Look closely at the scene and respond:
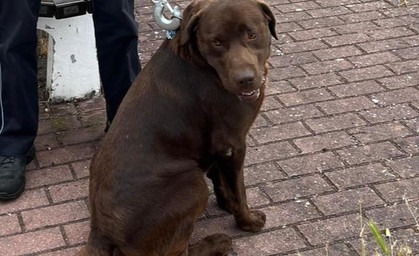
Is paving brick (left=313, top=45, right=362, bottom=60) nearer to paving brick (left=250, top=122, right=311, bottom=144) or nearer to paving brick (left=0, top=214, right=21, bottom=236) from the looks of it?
paving brick (left=250, top=122, right=311, bottom=144)

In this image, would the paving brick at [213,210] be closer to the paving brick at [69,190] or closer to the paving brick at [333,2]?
the paving brick at [69,190]

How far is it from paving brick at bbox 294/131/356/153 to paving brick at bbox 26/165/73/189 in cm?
132

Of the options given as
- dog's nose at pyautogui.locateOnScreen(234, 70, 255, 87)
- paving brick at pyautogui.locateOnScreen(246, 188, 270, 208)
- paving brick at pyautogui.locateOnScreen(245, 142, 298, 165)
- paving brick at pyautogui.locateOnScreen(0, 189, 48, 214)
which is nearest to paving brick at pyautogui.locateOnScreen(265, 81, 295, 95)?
paving brick at pyautogui.locateOnScreen(245, 142, 298, 165)

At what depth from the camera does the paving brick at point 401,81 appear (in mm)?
5438

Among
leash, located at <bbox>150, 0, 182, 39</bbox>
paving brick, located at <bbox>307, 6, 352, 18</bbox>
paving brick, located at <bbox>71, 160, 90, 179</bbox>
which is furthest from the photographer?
paving brick, located at <bbox>307, 6, 352, 18</bbox>

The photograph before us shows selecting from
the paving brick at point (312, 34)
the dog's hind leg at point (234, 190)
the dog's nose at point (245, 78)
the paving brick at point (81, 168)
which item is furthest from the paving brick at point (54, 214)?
the paving brick at point (312, 34)

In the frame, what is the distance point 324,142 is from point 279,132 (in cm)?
28

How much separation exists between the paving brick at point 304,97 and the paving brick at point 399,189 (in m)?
1.04

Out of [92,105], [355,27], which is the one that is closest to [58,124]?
[92,105]

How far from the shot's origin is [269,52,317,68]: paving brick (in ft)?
19.0

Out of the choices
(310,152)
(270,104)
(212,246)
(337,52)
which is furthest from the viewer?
(337,52)

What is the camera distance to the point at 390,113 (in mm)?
5117

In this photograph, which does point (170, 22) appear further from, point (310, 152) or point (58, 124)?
point (58, 124)

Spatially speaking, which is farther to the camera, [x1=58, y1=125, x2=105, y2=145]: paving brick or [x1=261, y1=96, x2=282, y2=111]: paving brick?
[x1=261, y1=96, x2=282, y2=111]: paving brick
